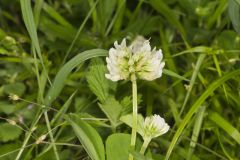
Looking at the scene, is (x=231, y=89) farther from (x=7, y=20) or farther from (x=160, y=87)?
(x=7, y=20)

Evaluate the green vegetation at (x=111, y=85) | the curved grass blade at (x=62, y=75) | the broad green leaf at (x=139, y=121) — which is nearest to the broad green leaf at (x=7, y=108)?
the green vegetation at (x=111, y=85)

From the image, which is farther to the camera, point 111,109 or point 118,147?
point 111,109

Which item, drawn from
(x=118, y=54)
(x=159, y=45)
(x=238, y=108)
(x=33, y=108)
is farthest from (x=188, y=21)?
(x=118, y=54)

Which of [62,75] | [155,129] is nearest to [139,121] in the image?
[155,129]

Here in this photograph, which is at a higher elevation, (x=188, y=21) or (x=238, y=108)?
(x=188, y=21)

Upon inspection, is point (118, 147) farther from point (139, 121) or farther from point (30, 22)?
point (30, 22)

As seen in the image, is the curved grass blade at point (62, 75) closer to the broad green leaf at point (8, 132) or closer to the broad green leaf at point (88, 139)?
the broad green leaf at point (88, 139)

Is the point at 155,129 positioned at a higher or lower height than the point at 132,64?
lower
